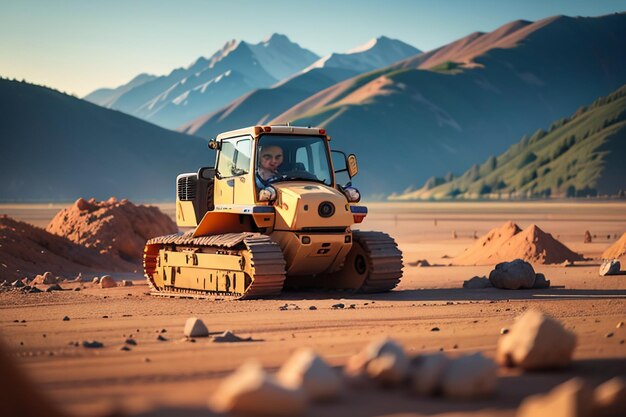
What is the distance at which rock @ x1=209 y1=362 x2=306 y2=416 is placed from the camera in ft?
20.8

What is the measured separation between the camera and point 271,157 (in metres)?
18.7

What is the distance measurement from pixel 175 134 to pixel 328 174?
175 meters

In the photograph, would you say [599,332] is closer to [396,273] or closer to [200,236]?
[396,273]

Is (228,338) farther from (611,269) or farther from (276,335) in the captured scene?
(611,269)

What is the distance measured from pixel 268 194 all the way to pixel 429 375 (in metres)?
10.6

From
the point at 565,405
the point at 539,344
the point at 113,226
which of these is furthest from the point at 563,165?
the point at 565,405

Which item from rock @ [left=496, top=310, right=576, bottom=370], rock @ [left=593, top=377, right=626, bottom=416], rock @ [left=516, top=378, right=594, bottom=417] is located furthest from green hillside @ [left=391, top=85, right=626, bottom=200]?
rock @ [left=516, top=378, right=594, bottom=417]

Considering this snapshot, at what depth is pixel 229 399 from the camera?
21.2ft

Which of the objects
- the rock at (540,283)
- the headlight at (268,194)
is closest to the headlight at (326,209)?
the headlight at (268,194)

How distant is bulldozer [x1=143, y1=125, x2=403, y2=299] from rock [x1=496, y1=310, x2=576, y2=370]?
8.71m

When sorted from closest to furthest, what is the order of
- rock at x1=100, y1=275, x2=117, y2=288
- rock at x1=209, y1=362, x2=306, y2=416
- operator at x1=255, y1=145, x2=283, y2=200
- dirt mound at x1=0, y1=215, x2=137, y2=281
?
rock at x1=209, y1=362, x2=306, y2=416 → operator at x1=255, y1=145, x2=283, y2=200 → rock at x1=100, y1=275, x2=117, y2=288 → dirt mound at x1=0, y1=215, x2=137, y2=281

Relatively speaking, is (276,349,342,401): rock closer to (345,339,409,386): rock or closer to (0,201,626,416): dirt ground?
(0,201,626,416): dirt ground

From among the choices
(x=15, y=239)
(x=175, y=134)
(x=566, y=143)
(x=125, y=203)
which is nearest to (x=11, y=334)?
(x=15, y=239)

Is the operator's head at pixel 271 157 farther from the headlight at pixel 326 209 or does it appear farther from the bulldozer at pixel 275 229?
the headlight at pixel 326 209
